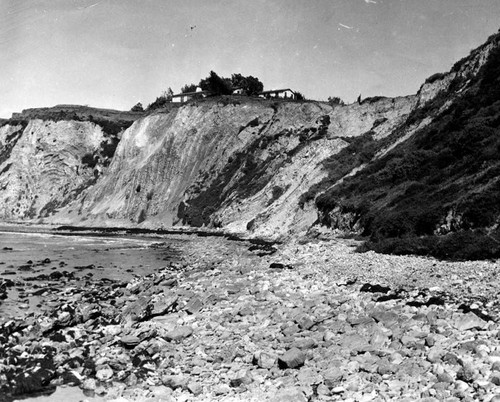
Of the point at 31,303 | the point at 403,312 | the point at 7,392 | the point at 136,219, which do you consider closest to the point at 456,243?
the point at 403,312

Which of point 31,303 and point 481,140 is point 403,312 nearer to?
point 31,303

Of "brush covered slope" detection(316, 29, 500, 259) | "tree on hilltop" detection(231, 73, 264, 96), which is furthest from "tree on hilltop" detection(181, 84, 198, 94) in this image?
"brush covered slope" detection(316, 29, 500, 259)

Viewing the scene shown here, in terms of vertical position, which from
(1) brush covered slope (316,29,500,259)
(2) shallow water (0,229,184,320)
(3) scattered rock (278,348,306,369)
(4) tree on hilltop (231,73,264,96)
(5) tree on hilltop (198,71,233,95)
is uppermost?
(4) tree on hilltop (231,73,264,96)

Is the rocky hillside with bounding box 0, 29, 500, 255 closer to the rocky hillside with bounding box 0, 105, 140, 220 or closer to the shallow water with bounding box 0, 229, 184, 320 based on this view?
the rocky hillside with bounding box 0, 105, 140, 220

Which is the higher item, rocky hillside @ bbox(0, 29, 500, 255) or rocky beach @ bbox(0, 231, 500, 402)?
rocky hillside @ bbox(0, 29, 500, 255)

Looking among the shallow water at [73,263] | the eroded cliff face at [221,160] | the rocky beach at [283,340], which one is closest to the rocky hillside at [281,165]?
the eroded cliff face at [221,160]

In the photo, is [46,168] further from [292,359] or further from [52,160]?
[292,359]

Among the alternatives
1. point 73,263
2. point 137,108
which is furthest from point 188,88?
point 73,263
